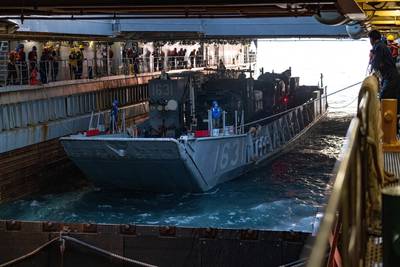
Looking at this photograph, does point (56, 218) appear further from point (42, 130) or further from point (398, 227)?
point (398, 227)

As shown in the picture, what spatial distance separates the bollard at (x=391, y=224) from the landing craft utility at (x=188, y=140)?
20.4 m

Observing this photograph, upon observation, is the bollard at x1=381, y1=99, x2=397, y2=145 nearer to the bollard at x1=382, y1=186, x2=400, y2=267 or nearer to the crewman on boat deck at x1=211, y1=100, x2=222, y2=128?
the bollard at x1=382, y1=186, x2=400, y2=267

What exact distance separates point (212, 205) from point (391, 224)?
22.1 metres

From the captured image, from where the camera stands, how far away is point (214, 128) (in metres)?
27.3

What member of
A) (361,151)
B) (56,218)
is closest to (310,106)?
(56,218)

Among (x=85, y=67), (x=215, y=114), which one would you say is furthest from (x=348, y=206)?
(x=85, y=67)

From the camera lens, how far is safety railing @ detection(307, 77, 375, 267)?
2105 millimetres

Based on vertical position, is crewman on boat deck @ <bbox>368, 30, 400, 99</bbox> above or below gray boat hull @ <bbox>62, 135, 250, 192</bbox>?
above

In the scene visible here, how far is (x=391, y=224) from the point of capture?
3.06 metres

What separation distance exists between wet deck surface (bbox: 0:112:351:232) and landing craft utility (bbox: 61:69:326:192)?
0.64 metres

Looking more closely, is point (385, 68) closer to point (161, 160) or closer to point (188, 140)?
point (188, 140)

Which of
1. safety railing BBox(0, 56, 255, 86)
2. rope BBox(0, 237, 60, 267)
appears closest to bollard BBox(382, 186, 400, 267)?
rope BBox(0, 237, 60, 267)

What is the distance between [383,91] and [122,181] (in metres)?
17.3

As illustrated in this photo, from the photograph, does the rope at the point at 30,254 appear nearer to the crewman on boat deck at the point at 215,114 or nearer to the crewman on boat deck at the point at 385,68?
the crewman on boat deck at the point at 385,68
